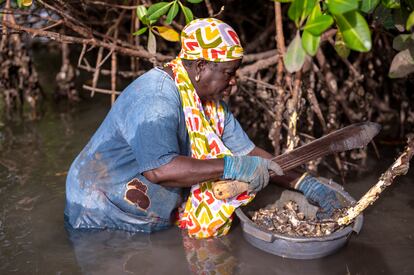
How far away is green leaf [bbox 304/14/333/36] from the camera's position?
65.9 inches

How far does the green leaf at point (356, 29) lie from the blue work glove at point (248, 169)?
3.26 feet

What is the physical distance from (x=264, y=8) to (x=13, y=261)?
3154mm

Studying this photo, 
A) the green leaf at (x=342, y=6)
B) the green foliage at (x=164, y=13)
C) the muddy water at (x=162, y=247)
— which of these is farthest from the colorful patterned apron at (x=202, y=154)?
the green leaf at (x=342, y=6)

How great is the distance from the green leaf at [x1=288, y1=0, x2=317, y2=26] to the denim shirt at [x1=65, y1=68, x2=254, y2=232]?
94cm

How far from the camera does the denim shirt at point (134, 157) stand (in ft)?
8.16

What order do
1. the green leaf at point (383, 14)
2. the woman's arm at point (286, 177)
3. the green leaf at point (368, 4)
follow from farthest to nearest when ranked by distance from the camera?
the woman's arm at point (286, 177) < the green leaf at point (383, 14) < the green leaf at point (368, 4)

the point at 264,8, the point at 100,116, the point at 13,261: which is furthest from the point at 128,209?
the point at 264,8

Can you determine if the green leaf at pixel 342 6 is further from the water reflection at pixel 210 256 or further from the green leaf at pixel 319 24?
the water reflection at pixel 210 256

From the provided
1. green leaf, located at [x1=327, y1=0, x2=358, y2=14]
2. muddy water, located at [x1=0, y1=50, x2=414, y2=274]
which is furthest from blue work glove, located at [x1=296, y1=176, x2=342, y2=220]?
green leaf, located at [x1=327, y1=0, x2=358, y2=14]

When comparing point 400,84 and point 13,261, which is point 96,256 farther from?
point 400,84

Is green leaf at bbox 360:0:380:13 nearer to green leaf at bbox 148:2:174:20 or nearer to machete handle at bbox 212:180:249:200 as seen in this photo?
green leaf at bbox 148:2:174:20

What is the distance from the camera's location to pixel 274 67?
420cm

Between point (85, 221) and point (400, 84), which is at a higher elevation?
point (400, 84)

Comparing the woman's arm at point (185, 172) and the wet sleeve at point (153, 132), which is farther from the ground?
the wet sleeve at point (153, 132)
